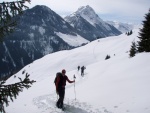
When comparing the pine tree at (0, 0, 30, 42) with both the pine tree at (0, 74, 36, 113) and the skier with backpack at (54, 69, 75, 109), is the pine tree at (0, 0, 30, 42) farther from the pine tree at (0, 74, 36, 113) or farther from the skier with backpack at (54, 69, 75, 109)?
the skier with backpack at (54, 69, 75, 109)

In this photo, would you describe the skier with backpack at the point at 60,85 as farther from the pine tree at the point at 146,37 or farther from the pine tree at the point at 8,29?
the pine tree at the point at 146,37

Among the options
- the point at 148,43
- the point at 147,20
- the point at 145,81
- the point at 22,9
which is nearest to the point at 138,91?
the point at 145,81

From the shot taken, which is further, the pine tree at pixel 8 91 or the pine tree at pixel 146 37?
the pine tree at pixel 146 37

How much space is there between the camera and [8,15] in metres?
7.17

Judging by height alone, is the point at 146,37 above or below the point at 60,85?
above

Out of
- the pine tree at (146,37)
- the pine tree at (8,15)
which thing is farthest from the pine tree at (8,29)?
the pine tree at (146,37)

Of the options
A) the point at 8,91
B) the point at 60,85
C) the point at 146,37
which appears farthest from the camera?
the point at 146,37

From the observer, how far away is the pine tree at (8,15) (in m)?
7.05

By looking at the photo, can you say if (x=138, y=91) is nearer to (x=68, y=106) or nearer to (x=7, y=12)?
(x=68, y=106)

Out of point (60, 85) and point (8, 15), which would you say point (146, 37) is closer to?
point (60, 85)

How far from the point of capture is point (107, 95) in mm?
18844

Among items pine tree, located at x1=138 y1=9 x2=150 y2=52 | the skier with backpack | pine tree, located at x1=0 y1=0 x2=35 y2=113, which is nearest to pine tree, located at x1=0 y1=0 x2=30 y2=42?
pine tree, located at x1=0 y1=0 x2=35 y2=113

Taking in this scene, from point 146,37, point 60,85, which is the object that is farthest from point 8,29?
point 146,37

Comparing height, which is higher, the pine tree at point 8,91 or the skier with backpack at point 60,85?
the pine tree at point 8,91
